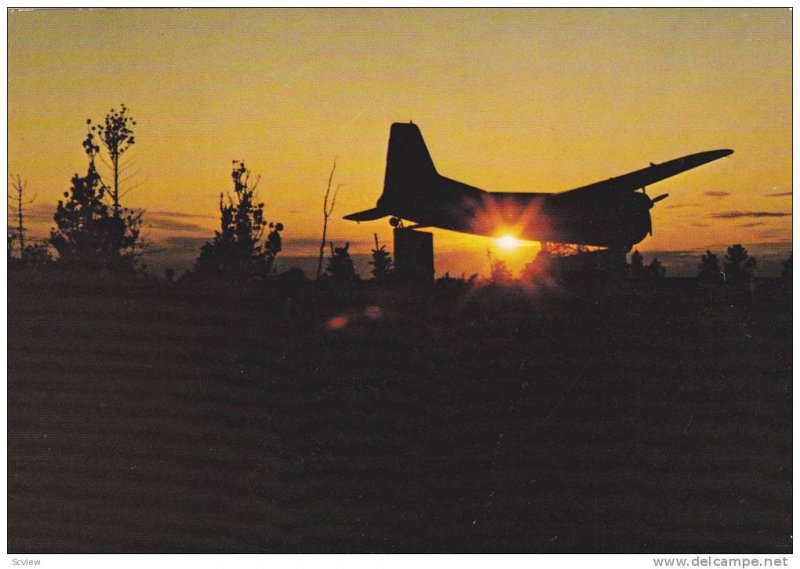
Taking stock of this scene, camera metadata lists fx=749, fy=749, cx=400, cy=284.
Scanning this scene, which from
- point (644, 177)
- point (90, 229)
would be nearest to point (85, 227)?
point (90, 229)

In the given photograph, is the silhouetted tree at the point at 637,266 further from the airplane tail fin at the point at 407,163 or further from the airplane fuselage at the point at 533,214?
the airplane tail fin at the point at 407,163

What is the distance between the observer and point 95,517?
9.02 metres

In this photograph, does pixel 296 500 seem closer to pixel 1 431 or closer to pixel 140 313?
pixel 1 431

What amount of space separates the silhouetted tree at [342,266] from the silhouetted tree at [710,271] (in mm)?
Result: 7406

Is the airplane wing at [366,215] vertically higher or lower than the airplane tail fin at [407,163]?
lower

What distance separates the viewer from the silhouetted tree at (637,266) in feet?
51.2

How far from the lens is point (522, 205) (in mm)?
24344

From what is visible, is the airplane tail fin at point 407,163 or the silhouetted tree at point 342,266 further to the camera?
the airplane tail fin at point 407,163

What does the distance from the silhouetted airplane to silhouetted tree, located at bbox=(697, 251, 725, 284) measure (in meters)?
6.32

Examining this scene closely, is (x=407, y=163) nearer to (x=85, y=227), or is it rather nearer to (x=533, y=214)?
(x=533, y=214)

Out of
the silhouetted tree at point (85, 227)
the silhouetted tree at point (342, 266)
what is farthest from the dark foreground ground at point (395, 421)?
the silhouetted tree at point (85, 227)

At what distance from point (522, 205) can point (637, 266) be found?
26.5ft

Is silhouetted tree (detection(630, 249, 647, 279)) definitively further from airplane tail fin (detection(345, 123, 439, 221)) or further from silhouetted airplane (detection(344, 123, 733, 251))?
airplane tail fin (detection(345, 123, 439, 221))

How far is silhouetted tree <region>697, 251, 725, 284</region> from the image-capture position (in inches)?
619
